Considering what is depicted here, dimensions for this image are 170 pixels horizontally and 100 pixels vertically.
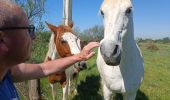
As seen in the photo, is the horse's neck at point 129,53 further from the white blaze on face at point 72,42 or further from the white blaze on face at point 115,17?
the white blaze on face at point 72,42

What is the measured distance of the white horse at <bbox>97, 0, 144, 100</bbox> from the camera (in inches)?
150

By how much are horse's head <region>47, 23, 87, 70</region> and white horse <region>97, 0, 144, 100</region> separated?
0.82 meters

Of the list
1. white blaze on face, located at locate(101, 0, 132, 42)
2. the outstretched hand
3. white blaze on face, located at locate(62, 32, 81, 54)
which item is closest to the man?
the outstretched hand

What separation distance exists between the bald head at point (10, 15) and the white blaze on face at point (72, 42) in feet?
14.1

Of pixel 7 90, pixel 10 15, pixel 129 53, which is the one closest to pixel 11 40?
pixel 10 15

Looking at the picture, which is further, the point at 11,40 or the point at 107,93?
the point at 107,93

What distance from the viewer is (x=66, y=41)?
6.42 m

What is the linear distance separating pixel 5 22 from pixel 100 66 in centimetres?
376

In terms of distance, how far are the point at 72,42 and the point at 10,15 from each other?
14.8ft

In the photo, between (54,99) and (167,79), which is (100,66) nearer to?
(54,99)

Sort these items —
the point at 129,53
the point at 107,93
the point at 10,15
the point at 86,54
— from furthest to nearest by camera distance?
the point at 107,93 → the point at 129,53 → the point at 86,54 → the point at 10,15

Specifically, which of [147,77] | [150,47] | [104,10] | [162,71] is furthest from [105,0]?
[150,47]

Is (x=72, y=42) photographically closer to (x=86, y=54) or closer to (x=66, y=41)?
(x=66, y=41)

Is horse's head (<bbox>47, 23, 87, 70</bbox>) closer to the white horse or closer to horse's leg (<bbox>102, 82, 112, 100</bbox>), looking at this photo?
the white horse
